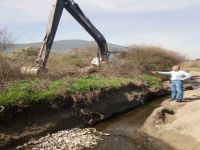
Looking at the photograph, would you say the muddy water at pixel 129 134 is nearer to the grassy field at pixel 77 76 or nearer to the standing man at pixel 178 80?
the standing man at pixel 178 80

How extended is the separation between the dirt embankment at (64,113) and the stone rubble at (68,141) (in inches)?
20.3

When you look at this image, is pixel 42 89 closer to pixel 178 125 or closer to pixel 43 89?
pixel 43 89

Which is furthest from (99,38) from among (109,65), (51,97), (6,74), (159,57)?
(51,97)

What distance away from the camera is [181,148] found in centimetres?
1301

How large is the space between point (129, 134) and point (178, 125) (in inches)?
77.1

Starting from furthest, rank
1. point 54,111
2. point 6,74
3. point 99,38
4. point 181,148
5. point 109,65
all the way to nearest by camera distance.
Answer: point 99,38 < point 109,65 < point 6,74 < point 54,111 < point 181,148

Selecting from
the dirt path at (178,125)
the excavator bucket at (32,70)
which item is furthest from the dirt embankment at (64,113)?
the excavator bucket at (32,70)

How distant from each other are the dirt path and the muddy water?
42 cm

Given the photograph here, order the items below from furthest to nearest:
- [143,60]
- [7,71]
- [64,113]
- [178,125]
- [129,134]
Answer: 1. [143,60]
2. [7,71]
3. [64,113]
4. [129,134]
5. [178,125]

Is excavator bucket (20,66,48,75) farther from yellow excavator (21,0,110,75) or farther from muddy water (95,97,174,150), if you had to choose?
muddy water (95,97,174,150)

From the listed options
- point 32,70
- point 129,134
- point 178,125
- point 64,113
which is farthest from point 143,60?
point 178,125

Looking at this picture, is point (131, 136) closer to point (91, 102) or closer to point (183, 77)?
point (91, 102)

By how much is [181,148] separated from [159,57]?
2227 cm

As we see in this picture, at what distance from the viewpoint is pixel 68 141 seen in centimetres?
1397
